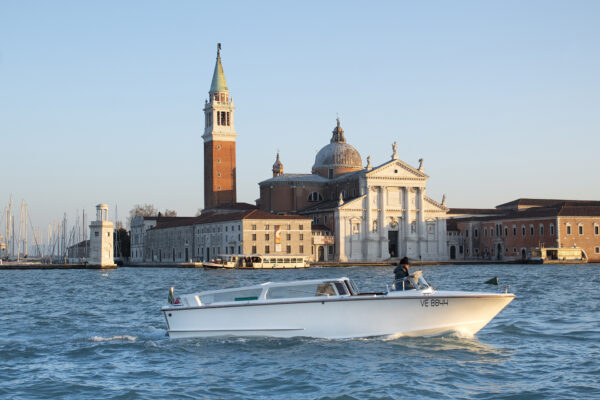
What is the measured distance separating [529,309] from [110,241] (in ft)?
194

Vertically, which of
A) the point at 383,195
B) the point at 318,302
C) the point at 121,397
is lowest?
the point at 121,397

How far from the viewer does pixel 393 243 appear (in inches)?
3460

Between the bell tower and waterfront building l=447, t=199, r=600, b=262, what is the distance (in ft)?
87.3

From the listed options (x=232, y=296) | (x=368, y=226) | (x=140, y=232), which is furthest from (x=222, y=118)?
(x=232, y=296)

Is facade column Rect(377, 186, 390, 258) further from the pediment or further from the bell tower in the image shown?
the bell tower

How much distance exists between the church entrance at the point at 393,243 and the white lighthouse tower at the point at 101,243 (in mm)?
29390

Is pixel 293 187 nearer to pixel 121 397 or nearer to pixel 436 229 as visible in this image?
pixel 436 229

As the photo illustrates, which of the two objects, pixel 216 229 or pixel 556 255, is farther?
pixel 216 229

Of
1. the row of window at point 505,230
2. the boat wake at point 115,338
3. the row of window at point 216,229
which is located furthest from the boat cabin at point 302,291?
the row of window at point 505,230

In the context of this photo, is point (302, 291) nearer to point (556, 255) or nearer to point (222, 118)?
point (556, 255)

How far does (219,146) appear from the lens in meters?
A: 95.2

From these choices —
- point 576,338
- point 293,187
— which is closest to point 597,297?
point 576,338

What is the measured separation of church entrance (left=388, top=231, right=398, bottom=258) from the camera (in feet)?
287

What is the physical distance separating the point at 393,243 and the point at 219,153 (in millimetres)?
23270
